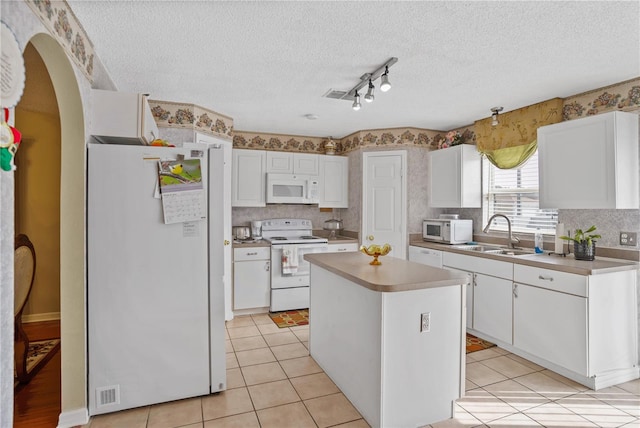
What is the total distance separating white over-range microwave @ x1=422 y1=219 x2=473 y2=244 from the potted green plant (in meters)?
1.24

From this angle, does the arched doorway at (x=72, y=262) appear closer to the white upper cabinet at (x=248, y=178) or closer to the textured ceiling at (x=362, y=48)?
the textured ceiling at (x=362, y=48)

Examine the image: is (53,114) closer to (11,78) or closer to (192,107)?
(192,107)

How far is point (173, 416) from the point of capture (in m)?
2.12

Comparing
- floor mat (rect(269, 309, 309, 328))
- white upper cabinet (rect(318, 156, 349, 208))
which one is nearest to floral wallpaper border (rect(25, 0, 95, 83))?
floor mat (rect(269, 309, 309, 328))

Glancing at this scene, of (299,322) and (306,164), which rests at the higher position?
(306,164)

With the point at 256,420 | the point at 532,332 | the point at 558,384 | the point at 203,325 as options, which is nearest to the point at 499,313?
the point at 532,332

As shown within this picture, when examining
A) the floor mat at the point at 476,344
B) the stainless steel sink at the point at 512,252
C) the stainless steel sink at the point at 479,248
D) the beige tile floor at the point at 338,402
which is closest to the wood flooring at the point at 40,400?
the beige tile floor at the point at 338,402

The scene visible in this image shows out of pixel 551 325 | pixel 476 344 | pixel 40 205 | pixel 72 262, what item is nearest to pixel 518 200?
pixel 551 325

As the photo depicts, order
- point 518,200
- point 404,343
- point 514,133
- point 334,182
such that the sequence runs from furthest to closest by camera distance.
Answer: point 334,182 < point 518,200 < point 514,133 < point 404,343

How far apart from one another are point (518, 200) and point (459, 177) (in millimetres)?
678

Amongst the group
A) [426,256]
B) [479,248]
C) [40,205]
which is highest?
[40,205]

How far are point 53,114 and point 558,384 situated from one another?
5.47 m

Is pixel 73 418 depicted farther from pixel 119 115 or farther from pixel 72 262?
pixel 119 115

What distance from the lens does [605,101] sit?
2.88 meters
